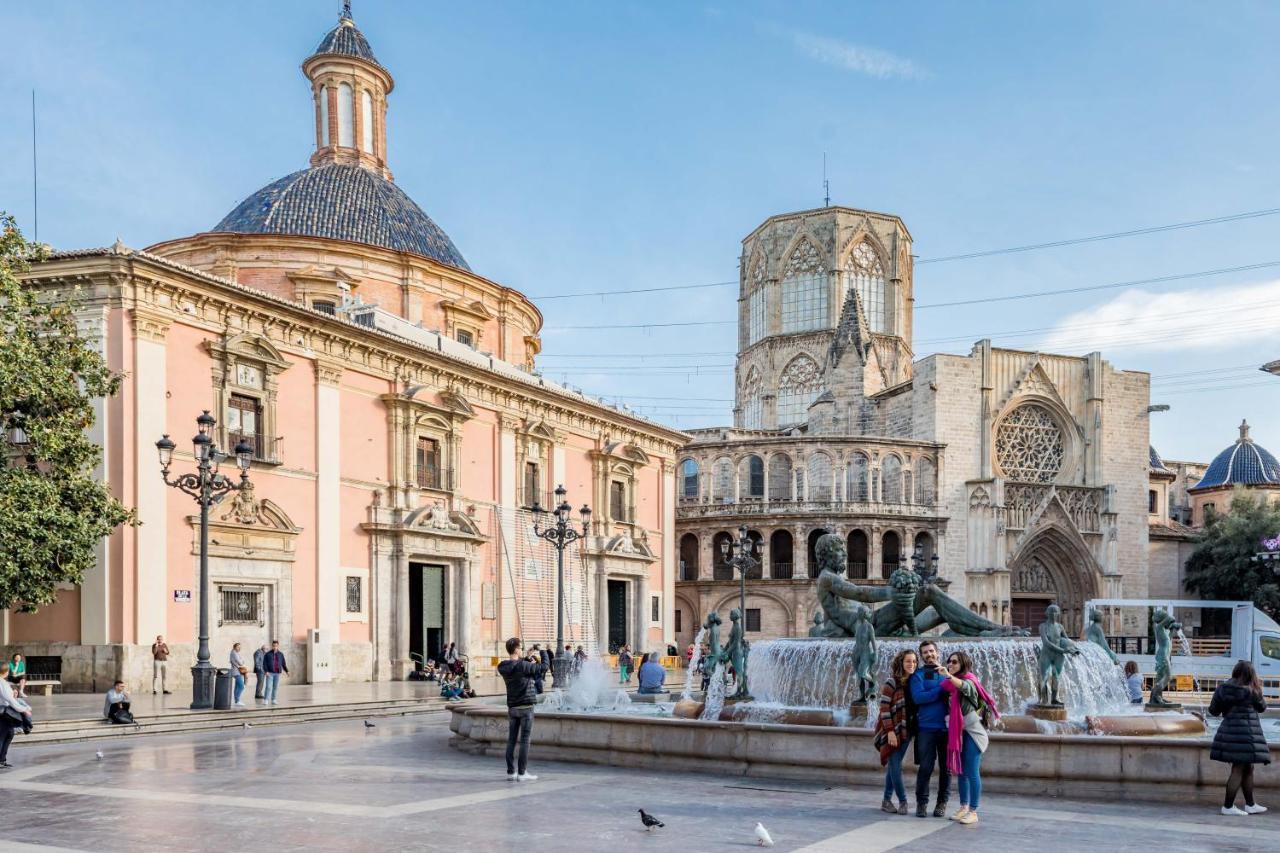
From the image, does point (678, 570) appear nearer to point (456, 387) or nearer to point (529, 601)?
point (529, 601)

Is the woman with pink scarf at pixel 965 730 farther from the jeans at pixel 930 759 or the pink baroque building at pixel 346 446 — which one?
the pink baroque building at pixel 346 446

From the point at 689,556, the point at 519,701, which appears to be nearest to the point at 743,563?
the point at 689,556

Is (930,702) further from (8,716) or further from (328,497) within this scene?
(328,497)

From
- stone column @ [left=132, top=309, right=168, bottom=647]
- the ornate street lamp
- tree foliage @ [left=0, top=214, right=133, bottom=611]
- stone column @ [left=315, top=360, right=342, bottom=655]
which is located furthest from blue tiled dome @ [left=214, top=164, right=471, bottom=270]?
tree foliage @ [left=0, top=214, right=133, bottom=611]

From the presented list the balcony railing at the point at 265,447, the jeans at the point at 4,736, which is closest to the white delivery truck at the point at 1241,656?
the balcony railing at the point at 265,447

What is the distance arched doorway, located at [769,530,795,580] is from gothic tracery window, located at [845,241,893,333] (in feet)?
58.0

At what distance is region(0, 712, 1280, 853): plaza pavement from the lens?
8133 millimetres

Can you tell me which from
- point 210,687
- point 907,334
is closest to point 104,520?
point 210,687

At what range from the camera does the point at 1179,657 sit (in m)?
28.5

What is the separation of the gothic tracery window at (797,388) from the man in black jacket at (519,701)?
53.1 m

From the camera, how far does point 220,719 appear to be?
18.4m

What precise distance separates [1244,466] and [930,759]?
206ft

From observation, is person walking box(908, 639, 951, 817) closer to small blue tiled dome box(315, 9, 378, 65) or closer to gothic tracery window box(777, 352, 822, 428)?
small blue tiled dome box(315, 9, 378, 65)

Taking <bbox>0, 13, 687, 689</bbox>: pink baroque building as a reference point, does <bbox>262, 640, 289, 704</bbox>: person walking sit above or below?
below
